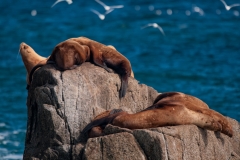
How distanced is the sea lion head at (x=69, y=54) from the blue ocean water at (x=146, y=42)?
6.29m

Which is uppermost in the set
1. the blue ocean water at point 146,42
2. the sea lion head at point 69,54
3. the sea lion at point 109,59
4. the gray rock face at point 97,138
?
the sea lion head at point 69,54

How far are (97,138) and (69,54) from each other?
2096mm

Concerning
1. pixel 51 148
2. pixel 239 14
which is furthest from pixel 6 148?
pixel 239 14

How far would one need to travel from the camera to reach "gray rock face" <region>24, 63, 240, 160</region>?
11203mm

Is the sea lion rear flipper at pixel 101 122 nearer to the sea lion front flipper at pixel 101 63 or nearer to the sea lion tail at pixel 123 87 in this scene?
the sea lion tail at pixel 123 87

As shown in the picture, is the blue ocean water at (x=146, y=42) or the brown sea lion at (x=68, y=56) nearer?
the brown sea lion at (x=68, y=56)

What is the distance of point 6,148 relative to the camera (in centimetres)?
1980

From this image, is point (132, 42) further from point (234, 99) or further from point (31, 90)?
point (31, 90)

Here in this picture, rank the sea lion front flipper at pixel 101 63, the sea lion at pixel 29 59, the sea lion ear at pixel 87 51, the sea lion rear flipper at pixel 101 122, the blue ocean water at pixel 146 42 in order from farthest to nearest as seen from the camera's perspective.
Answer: the blue ocean water at pixel 146 42
the sea lion at pixel 29 59
the sea lion ear at pixel 87 51
the sea lion front flipper at pixel 101 63
the sea lion rear flipper at pixel 101 122

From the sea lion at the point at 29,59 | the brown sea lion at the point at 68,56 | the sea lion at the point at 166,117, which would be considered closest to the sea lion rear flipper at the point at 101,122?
the sea lion at the point at 166,117

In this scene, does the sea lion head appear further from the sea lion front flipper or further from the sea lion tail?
the sea lion tail

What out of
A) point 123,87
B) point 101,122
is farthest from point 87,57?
point 101,122

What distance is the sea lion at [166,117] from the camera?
461 inches

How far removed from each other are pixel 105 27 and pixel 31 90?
28.9m
